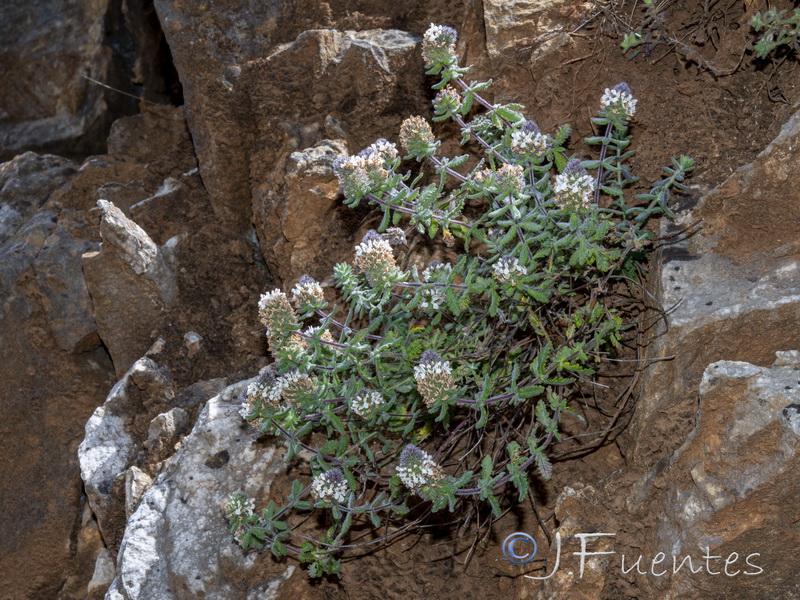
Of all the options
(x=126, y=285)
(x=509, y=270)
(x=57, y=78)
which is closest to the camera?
(x=509, y=270)

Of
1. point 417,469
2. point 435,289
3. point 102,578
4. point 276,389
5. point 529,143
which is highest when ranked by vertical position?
point 529,143

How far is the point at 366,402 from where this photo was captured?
3.06m

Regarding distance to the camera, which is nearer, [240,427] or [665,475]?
[665,475]

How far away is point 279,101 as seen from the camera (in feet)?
14.3

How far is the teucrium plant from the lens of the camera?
2.97 m

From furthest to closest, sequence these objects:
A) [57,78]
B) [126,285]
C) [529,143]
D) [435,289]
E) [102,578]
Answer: [57,78], [126,285], [102,578], [435,289], [529,143]

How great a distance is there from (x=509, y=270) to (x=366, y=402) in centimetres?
72

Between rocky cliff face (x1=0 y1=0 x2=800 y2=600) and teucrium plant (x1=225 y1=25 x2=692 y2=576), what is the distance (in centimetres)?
21

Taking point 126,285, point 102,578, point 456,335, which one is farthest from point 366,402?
point 126,285

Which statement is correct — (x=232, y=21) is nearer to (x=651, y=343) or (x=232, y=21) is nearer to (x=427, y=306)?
(x=427, y=306)

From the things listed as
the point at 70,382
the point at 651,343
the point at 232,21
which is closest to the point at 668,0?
the point at 651,343

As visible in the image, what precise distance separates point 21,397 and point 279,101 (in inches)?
94.6

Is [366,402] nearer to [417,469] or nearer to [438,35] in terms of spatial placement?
[417,469]

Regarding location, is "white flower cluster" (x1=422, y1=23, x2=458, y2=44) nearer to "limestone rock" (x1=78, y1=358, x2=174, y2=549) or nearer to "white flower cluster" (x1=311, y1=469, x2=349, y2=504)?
"white flower cluster" (x1=311, y1=469, x2=349, y2=504)
